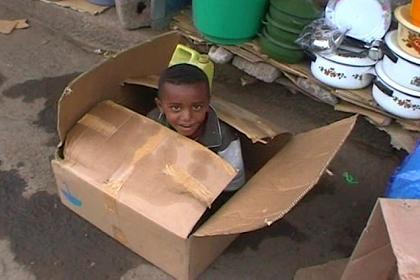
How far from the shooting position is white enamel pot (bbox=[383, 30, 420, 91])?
6.58 feet

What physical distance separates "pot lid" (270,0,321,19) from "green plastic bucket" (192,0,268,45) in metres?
0.11

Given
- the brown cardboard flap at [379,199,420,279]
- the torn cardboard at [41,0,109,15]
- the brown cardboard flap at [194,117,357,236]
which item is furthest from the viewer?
the torn cardboard at [41,0,109,15]

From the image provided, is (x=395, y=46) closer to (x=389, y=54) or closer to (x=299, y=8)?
(x=389, y=54)

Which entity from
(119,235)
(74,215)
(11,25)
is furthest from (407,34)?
(11,25)

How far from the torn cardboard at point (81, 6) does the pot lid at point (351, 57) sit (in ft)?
3.86

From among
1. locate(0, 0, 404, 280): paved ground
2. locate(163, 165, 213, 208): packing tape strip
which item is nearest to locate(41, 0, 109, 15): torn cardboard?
locate(0, 0, 404, 280): paved ground

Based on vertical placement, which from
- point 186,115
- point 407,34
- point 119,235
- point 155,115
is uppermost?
point 407,34

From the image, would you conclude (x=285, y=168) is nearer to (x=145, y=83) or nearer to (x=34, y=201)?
(x=145, y=83)

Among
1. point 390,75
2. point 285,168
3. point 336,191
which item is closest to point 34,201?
point 285,168

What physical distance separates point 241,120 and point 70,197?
0.58 metres

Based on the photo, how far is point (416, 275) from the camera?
1.24 metres

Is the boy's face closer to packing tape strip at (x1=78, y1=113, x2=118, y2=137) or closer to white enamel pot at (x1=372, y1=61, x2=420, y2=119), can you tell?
packing tape strip at (x1=78, y1=113, x2=118, y2=137)

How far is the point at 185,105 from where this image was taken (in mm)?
1880

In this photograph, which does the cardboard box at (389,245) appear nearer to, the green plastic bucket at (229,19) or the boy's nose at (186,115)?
the boy's nose at (186,115)
